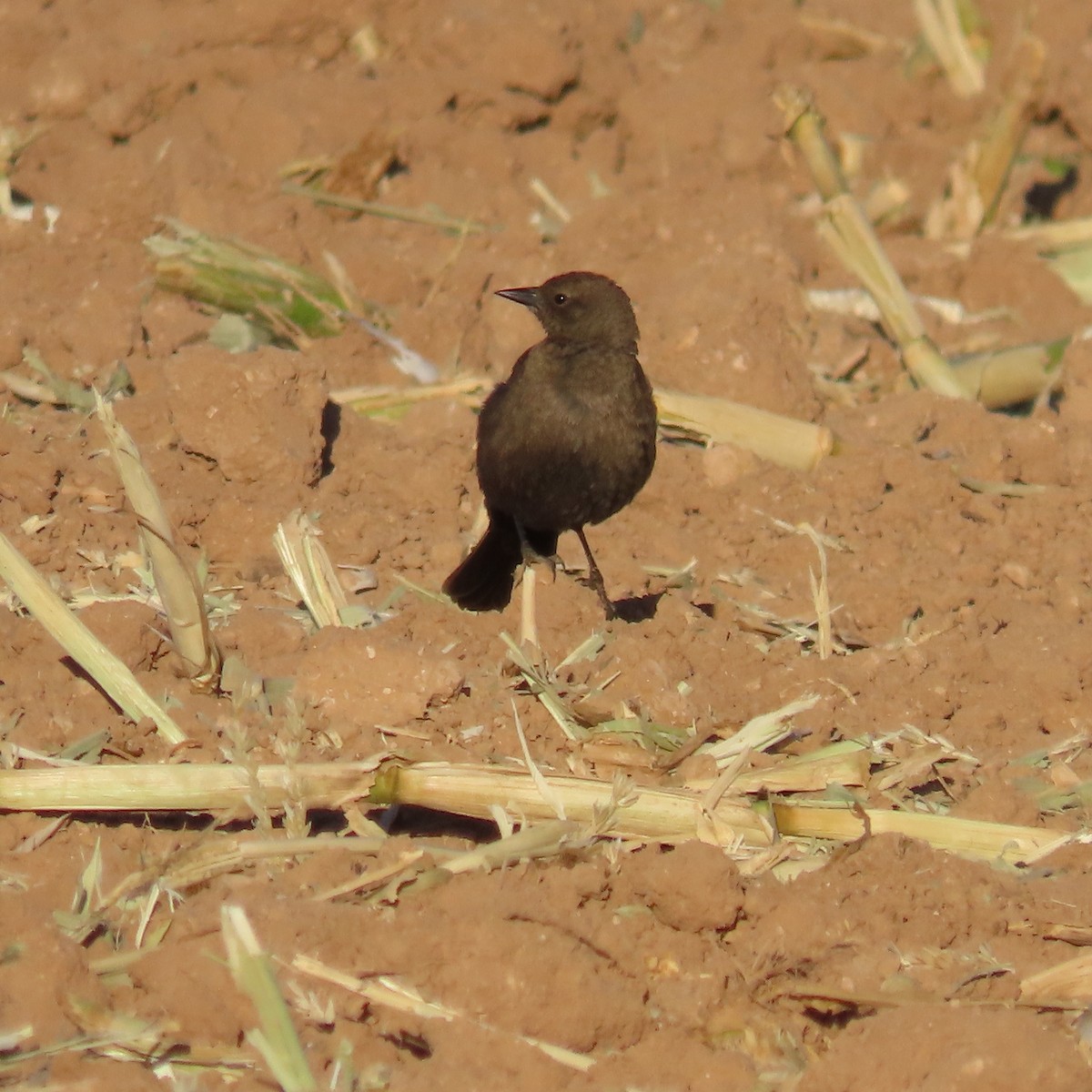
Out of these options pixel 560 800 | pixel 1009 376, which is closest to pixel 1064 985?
pixel 560 800

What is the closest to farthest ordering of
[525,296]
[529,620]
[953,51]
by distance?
[529,620], [525,296], [953,51]

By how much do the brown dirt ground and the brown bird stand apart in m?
0.19

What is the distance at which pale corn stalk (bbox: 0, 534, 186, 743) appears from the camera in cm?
443

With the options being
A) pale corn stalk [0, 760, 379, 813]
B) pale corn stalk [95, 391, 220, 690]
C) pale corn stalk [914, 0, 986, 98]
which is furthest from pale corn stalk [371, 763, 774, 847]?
pale corn stalk [914, 0, 986, 98]

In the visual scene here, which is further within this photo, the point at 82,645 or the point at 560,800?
the point at 82,645

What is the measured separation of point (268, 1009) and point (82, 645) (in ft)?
4.35

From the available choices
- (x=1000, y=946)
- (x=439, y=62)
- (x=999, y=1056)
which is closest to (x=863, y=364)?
(x=439, y=62)

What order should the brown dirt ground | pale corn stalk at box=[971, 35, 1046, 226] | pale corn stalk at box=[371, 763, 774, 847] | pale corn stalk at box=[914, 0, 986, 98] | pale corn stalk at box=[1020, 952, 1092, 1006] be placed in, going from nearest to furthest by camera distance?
the brown dirt ground → pale corn stalk at box=[1020, 952, 1092, 1006] → pale corn stalk at box=[371, 763, 774, 847] → pale corn stalk at box=[971, 35, 1046, 226] → pale corn stalk at box=[914, 0, 986, 98]

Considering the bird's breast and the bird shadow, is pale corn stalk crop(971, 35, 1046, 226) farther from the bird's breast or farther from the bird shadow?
the bird shadow

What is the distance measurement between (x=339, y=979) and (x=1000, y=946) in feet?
4.95

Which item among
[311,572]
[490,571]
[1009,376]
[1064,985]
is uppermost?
[311,572]

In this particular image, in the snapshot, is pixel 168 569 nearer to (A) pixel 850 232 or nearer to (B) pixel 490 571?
(B) pixel 490 571

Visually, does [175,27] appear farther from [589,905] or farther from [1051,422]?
[589,905]

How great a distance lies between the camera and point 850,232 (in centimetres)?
733
